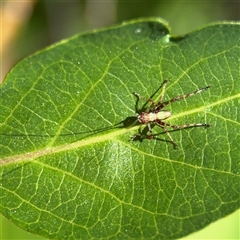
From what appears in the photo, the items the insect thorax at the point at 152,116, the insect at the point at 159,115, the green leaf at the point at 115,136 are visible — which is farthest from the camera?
the insect thorax at the point at 152,116

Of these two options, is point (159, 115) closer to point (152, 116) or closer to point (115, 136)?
point (152, 116)

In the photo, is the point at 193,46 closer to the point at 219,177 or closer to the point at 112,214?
the point at 219,177

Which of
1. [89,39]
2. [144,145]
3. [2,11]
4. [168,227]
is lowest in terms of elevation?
[168,227]

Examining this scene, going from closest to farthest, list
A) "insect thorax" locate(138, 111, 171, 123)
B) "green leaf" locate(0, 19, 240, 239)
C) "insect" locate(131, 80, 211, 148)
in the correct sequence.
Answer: "green leaf" locate(0, 19, 240, 239) → "insect" locate(131, 80, 211, 148) → "insect thorax" locate(138, 111, 171, 123)

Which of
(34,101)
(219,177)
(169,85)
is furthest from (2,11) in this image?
(219,177)

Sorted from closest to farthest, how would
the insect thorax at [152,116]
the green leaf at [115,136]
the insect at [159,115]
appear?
the green leaf at [115,136] → the insect at [159,115] → the insect thorax at [152,116]

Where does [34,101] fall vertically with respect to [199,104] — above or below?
below

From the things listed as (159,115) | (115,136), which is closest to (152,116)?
(159,115)

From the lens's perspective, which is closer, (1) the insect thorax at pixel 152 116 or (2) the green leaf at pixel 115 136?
(2) the green leaf at pixel 115 136
